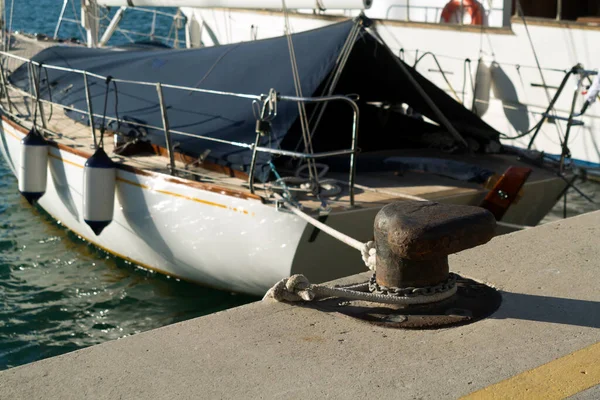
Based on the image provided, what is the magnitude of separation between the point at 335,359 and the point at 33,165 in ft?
19.7

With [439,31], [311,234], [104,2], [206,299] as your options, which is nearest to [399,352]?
[311,234]

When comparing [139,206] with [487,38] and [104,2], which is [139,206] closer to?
[104,2]

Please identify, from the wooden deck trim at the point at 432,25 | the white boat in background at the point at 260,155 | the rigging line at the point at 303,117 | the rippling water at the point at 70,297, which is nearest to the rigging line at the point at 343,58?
the white boat in background at the point at 260,155

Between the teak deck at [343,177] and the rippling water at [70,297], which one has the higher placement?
the teak deck at [343,177]

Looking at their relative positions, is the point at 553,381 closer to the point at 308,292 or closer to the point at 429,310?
the point at 429,310

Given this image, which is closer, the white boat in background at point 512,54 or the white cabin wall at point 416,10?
the white boat in background at point 512,54

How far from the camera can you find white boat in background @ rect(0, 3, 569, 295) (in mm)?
6907

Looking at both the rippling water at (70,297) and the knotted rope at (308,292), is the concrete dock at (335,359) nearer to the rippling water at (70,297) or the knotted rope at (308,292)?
the knotted rope at (308,292)

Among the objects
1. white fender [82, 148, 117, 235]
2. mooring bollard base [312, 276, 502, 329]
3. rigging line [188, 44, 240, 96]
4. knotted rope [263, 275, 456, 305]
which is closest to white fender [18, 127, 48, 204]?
white fender [82, 148, 117, 235]

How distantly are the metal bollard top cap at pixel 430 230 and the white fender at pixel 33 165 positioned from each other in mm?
5564

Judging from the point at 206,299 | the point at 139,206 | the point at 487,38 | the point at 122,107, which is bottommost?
the point at 206,299

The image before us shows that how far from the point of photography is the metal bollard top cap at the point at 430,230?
3791 millimetres

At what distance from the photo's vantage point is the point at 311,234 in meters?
6.70

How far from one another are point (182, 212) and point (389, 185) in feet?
6.12
